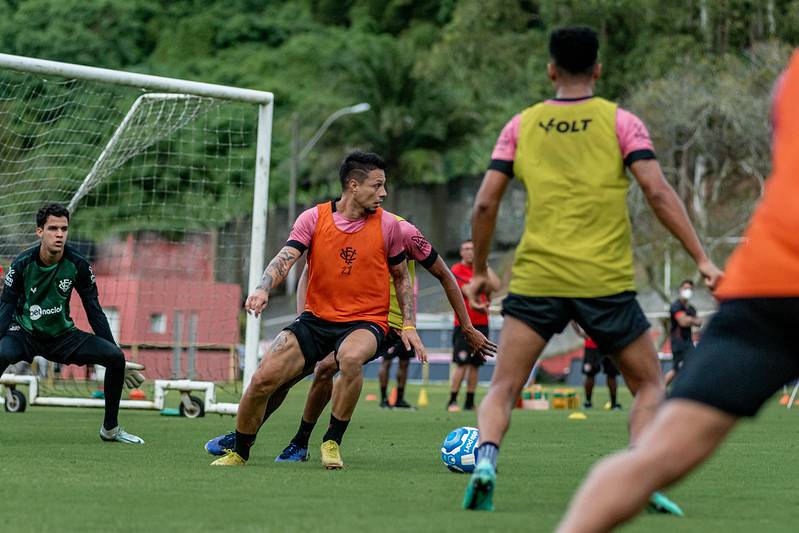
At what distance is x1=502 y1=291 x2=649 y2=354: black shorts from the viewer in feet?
21.8

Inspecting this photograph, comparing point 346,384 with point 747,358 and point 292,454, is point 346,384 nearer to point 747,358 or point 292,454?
point 292,454

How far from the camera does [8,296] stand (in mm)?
11320

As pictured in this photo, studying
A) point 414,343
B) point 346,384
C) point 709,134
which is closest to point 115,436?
point 346,384

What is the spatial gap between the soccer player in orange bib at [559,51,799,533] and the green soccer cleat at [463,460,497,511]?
99.1 inches

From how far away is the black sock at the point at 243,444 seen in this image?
365 inches

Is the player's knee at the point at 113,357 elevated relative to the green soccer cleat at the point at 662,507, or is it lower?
elevated

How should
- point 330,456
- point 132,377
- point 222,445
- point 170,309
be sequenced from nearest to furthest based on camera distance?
1. point 330,456
2. point 222,445
3. point 132,377
4. point 170,309

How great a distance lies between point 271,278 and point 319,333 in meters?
0.59

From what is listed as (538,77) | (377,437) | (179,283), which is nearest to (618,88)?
(538,77)

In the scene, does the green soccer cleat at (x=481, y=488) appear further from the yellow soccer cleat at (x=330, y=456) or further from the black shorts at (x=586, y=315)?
the yellow soccer cleat at (x=330, y=456)

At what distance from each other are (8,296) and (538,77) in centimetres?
4182

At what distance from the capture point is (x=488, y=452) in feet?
21.6

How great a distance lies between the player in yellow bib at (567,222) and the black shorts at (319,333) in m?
2.62

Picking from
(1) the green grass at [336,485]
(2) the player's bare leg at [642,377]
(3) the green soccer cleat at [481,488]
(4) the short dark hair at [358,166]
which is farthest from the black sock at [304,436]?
(2) the player's bare leg at [642,377]
